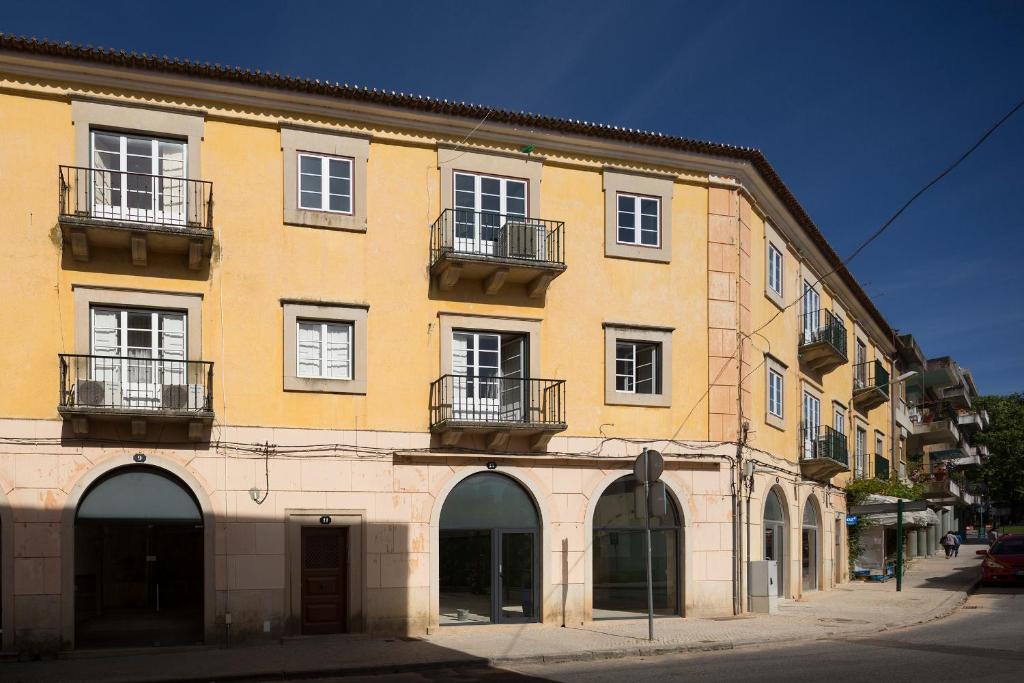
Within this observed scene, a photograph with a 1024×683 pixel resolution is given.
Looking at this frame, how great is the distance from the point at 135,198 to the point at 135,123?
127 cm

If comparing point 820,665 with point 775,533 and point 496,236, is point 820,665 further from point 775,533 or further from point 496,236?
point 775,533

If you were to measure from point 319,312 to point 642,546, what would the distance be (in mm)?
8082

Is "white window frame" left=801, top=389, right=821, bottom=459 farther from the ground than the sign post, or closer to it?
farther from the ground

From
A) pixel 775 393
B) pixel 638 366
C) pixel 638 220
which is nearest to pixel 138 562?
pixel 638 366

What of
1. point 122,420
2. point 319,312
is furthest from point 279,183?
point 122,420

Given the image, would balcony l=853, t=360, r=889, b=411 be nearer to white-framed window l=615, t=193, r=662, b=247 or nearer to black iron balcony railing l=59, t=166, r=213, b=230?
white-framed window l=615, t=193, r=662, b=247

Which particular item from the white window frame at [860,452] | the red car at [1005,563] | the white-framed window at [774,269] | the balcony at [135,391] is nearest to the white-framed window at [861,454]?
the white window frame at [860,452]

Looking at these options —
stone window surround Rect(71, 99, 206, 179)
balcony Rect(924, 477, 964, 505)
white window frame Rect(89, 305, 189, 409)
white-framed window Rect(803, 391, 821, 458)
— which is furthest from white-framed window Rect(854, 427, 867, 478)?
stone window surround Rect(71, 99, 206, 179)

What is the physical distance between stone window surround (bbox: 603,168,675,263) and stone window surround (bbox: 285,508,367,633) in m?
7.39

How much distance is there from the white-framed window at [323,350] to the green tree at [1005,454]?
74.2 m

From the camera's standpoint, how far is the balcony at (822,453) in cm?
2673

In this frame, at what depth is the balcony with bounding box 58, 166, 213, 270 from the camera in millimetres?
16250

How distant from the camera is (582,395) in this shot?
1980cm

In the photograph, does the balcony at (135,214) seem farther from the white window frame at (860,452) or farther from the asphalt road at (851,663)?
the white window frame at (860,452)
